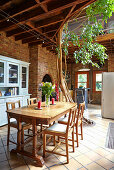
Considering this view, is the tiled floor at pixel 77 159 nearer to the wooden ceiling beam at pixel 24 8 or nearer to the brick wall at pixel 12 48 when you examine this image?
the brick wall at pixel 12 48

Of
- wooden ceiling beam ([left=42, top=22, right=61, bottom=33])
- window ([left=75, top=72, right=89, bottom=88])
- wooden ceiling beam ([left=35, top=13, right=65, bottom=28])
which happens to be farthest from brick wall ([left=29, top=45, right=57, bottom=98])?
window ([left=75, top=72, right=89, bottom=88])

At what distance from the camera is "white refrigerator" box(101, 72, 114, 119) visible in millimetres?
4679

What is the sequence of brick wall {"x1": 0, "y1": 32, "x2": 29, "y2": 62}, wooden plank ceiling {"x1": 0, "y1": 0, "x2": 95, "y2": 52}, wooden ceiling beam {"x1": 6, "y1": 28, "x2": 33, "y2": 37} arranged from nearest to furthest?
wooden plank ceiling {"x1": 0, "y1": 0, "x2": 95, "y2": 52}, wooden ceiling beam {"x1": 6, "y1": 28, "x2": 33, "y2": 37}, brick wall {"x1": 0, "y1": 32, "x2": 29, "y2": 62}

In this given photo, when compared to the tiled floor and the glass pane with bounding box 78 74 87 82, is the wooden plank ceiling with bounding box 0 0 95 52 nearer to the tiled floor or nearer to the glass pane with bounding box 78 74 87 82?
the tiled floor

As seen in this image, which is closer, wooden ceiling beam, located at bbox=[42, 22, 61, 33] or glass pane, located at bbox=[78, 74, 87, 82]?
wooden ceiling beam, located at bbox=[42, 22, 61, 33]

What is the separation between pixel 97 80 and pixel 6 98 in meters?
6.34

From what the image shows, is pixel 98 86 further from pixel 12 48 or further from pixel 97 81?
pixel 12 48

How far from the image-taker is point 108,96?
4.75 m

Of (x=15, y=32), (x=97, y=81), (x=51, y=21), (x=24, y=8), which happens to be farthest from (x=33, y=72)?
(x=97, y=81)

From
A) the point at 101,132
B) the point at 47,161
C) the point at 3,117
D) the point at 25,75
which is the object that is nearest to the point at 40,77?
the point at 25,75

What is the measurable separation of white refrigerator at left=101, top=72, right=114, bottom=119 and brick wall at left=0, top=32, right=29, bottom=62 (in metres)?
3.49

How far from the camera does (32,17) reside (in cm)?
312

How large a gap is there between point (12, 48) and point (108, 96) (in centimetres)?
419

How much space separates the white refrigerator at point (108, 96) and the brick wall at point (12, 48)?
349 centimetres
